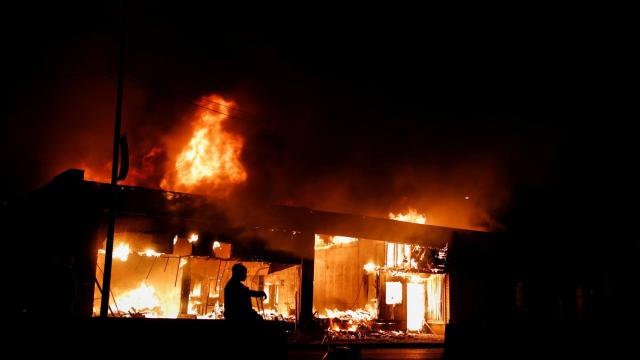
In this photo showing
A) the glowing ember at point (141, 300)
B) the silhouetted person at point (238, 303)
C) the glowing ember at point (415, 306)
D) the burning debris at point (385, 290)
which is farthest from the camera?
the glowing ember at point (415, 306)

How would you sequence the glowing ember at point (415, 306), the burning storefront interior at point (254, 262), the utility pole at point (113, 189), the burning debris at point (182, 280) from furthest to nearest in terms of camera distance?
the glowing ember at point (415, 306) → the burning debris at point (182, 280) → the burning storefront interior at point (254, 262) → the utility pole at point (113, 189)

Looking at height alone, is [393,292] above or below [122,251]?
below

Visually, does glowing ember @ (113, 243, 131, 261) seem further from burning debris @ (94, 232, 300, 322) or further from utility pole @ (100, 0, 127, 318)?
utility pole @ (100, 0, 127, 318)

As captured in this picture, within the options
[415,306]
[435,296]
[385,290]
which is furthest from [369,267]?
[435,296]

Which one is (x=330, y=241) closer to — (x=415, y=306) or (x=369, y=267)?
(x=369, y=267)

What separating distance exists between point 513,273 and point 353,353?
17164 mm

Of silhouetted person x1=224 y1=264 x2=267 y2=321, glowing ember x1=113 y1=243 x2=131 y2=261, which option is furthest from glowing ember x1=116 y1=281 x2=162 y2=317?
silhouetted person x1=224 y1=264 x2=267 y2=321

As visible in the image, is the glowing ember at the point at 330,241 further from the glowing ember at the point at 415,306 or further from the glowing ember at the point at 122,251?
the glowing ember at the point at 122,251

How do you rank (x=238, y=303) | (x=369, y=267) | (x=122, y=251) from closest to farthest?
(x=238, y=303) < (x=122, y=251) < (x=369, y=267)

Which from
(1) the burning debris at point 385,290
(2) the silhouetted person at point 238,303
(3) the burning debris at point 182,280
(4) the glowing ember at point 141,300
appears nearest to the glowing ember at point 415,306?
(1) the burning debris at point 385,290

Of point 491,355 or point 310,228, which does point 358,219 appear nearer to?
point 310,228

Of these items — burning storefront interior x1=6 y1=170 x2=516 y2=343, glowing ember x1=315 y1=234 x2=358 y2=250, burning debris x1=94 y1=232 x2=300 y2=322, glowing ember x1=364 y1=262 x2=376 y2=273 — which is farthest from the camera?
glowing ember x1=315 y1=234 x2=358 y2=250

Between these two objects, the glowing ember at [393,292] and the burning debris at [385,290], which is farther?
the glowing ember at [393,292]

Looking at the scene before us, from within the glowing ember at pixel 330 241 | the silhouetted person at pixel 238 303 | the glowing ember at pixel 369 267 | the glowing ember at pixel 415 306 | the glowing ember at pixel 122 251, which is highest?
the glowing ember at pixel 330 241
